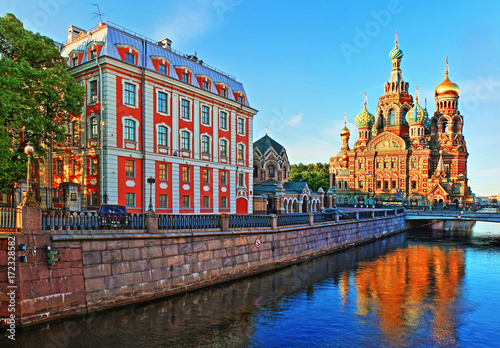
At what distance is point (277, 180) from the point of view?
2146 inches

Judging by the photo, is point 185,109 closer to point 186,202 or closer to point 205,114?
point 205,114

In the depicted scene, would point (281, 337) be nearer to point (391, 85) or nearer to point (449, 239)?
point (449, 239)

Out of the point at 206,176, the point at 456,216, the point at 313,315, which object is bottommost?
the point at 313,315

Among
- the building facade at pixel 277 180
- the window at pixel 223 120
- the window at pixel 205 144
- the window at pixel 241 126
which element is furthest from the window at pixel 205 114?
the building facade at pixel 277 180

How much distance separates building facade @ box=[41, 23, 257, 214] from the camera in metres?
24.8

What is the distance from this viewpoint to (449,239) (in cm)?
4391

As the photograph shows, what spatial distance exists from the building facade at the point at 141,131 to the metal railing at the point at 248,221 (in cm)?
595

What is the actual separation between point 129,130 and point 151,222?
39.6ft

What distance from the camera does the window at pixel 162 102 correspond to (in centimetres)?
2797

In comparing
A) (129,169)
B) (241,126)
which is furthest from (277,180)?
(129,169)

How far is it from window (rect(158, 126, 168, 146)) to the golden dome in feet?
250

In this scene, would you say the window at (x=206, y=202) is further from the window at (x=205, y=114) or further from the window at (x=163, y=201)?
the window at (x=205, y=114)

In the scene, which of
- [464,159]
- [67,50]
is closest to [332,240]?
[67,50]

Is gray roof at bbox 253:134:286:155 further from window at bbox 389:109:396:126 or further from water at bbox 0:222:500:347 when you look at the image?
window at bbox 389:109:396:126
